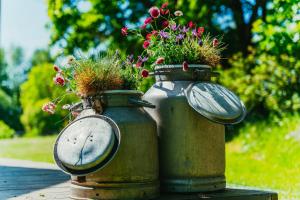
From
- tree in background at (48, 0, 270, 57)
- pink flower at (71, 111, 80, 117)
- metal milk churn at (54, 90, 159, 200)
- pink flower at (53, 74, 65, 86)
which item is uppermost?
tree in background at (48, 0, 270, 57)

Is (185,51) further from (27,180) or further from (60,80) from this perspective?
(27,180)

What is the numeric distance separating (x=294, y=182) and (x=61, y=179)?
318 centimetres

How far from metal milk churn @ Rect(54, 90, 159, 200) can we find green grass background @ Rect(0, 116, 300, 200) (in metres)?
2.68

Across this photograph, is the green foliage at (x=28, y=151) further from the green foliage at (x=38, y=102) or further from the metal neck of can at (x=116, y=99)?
the green foliage at (x=38, y=102)

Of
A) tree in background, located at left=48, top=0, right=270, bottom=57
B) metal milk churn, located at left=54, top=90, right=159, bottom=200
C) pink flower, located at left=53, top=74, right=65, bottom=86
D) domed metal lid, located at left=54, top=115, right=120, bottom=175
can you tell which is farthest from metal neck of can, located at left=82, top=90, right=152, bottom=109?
tree in background, located at left=48, top=0, right=270, bottom=57

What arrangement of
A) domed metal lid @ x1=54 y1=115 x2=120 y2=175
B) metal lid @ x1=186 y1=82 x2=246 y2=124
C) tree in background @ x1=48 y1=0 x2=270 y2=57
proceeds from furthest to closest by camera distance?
tree in background @ x1=48 y1=0 x2=270 y2=57 < metal lid @ x1=186 y1=82 x2=246 y2=124 < domed metal lid @ x1=54 y1=115 x2=120 y2=175

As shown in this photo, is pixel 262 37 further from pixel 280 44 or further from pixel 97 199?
pixel 97 199

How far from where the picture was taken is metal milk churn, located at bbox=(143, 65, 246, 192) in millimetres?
2670

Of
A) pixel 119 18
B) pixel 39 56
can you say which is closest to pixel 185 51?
pixel 119 18

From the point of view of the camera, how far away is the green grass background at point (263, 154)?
6.28 meters

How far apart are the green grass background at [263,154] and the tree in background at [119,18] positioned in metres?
3.61

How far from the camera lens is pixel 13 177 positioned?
400 cm

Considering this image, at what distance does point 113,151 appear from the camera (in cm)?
236

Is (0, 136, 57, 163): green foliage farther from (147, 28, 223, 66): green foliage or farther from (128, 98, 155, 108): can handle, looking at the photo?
(128, 98, 155, 108): can handle
